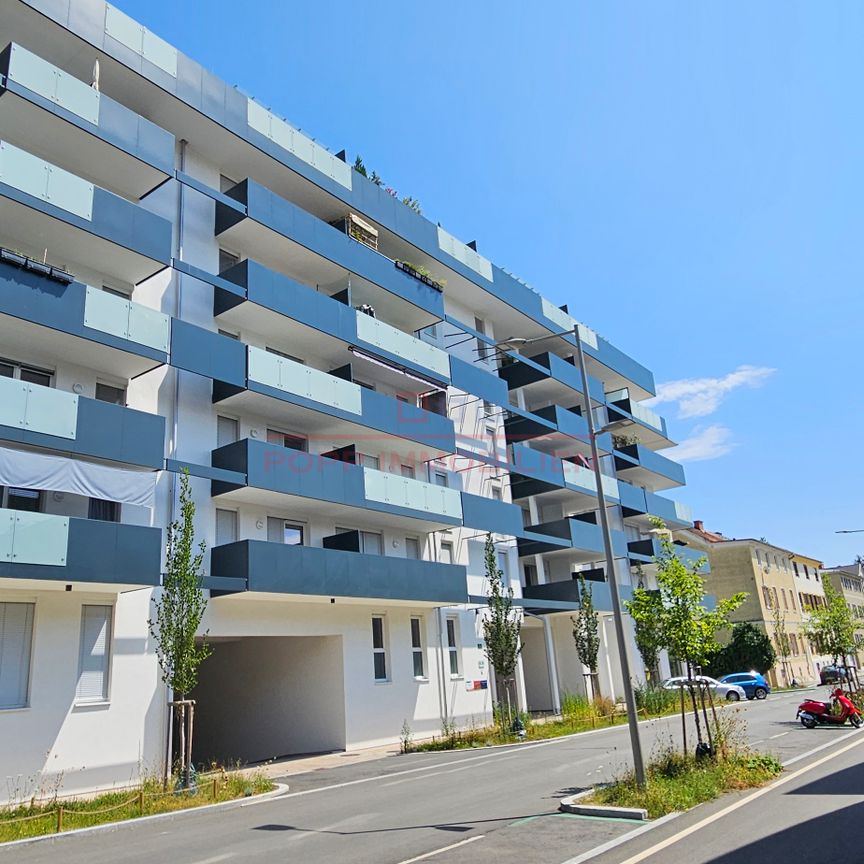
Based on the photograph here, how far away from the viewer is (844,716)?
21.2 metres

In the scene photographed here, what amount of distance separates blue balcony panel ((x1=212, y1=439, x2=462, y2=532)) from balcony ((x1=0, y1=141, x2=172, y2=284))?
17.3ft

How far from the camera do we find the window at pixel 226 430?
21366 millimetres

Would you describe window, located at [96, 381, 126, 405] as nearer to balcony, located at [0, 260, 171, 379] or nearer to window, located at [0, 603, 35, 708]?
balcony, located at [0, 260, 171, 379]

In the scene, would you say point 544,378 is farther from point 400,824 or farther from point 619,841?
point 619,841

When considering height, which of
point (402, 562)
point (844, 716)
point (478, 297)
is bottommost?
point (844, 716)

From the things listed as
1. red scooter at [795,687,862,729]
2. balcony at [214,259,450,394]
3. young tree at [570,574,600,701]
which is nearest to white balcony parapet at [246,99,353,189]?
balcony at [214,259,450,394]

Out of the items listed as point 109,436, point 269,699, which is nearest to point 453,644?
point 269,699

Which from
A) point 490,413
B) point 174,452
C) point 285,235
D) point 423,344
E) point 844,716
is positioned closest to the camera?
point 174,452

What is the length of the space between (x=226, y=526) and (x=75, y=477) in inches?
215

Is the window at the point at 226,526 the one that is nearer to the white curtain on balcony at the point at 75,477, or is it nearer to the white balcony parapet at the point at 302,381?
the white curtain on balcony at the point at 75,477

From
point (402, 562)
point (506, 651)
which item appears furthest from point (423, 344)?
point (506, 651)

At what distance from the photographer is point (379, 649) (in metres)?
24.4

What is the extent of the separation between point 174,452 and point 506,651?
1218cm

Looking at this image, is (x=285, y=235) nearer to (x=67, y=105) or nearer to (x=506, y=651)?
(x=67, y=105)
